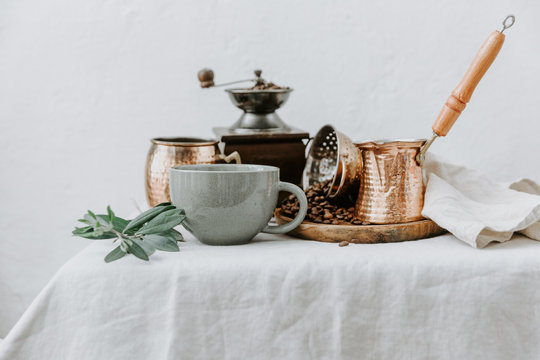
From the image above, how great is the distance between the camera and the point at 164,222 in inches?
26.6

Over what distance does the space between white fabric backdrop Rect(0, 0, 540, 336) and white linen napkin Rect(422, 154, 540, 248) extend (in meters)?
0.54

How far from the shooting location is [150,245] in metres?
0.65

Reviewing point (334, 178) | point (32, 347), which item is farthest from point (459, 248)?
point (32, 347)

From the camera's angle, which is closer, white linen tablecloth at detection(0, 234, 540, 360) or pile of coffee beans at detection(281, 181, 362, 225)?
white linen tablecloth at detection(0, 234, 540, 360)

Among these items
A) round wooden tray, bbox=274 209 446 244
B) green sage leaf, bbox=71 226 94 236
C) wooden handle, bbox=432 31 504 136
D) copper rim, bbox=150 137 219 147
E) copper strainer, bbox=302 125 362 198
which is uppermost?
wooden handle, bbox=432 31 504 136

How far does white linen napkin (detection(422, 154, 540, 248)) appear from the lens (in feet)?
2.26

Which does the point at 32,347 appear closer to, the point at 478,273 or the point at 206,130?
the point at 478,273

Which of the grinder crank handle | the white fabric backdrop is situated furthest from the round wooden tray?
the white fabric backdrop

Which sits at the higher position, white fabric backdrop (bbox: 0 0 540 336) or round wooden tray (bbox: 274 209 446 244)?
white fabric backdrop (bbox: 0 0 540 336)

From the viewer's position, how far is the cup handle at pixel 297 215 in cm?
71

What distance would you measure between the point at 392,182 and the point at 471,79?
175mm

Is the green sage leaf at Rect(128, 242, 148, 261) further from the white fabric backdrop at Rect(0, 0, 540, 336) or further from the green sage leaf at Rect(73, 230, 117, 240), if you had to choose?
the white fabric backdrop at Rect(0, 0, 540, 336)

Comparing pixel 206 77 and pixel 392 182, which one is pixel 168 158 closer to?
pixel 206 77

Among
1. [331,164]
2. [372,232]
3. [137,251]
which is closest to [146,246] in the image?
[137,251]
